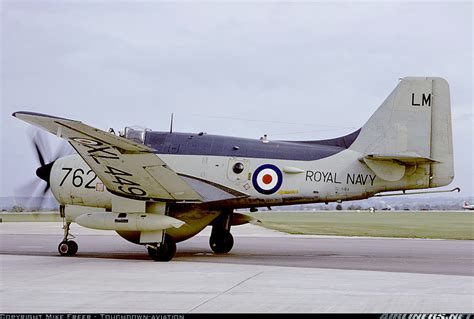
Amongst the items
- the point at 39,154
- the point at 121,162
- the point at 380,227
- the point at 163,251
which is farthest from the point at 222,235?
the point at 380,227

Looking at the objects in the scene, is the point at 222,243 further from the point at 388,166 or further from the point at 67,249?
the point at 388,166

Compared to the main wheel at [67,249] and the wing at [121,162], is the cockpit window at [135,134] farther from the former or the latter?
the main wheel at [67,249]

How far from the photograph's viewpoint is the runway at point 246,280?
8773mm

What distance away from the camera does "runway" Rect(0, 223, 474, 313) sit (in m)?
8.77

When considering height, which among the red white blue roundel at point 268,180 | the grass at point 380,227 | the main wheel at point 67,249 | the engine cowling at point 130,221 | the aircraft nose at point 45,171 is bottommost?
the grass at point 380,227

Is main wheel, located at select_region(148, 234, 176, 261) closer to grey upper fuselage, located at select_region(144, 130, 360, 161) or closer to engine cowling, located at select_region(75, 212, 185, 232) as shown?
engine cowling, located at select_region(75, 212, 185, 232)

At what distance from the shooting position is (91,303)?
28.9ft

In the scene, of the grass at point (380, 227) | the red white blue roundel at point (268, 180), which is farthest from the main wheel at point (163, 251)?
the grass at point (380, 227)

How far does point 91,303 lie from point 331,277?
4.75 meters

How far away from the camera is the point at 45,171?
55.4 ft

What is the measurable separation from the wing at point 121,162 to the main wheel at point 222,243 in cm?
223

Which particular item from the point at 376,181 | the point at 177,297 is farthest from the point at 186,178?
→ the point at 177,297

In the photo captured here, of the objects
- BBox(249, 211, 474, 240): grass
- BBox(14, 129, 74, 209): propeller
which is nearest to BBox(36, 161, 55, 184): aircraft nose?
BBox(14, 129, 74, 209): propeller

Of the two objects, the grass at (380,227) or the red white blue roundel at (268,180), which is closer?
the red white blue roundel at (268,180)
